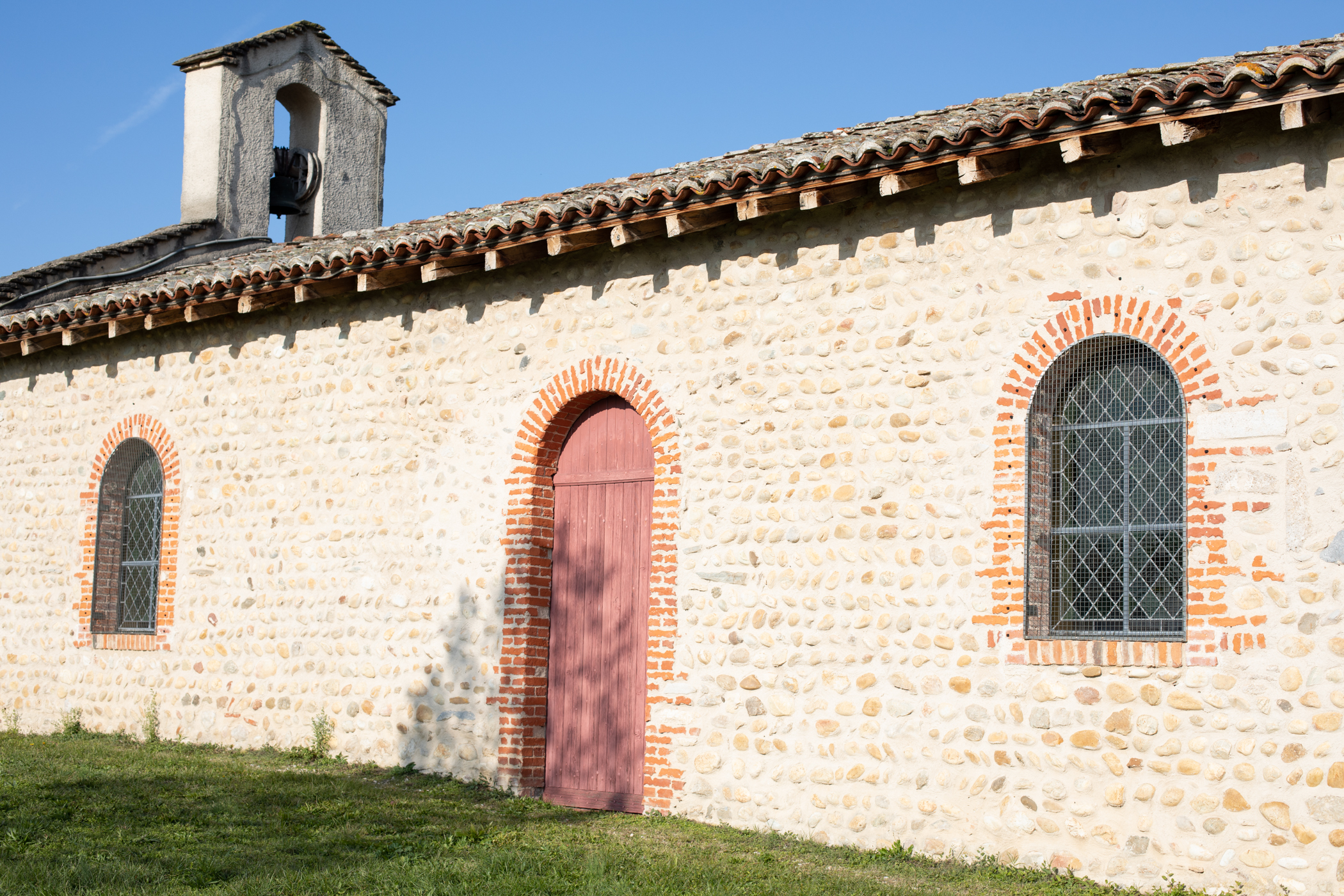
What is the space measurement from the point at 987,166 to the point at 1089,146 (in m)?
0.60

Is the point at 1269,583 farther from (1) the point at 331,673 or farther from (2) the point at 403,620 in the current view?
(1) the point at 331,673

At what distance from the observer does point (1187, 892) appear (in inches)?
233

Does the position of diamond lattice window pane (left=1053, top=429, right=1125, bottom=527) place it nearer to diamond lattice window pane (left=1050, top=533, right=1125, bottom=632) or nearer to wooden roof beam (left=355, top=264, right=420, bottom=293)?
diamond lattice window pane (left=1050, top=533, right=1125, bottom=632)

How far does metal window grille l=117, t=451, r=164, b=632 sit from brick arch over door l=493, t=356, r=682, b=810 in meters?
4.62

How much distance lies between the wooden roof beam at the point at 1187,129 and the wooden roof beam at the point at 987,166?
81 cm

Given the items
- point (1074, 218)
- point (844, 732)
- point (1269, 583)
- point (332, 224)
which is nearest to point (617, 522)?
point (844, 732)

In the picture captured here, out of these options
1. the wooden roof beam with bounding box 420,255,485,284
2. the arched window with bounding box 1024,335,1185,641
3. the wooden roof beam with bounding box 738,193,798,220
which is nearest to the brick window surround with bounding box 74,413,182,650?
the wooden roof beam with bounding box 420,255,485,284

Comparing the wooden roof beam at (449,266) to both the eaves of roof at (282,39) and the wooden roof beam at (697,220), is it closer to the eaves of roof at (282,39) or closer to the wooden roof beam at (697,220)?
the wooden roof beam at (697,220)

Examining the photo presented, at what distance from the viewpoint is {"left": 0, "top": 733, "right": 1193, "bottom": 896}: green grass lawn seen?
19.2ft

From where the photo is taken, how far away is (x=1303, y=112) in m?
5.90

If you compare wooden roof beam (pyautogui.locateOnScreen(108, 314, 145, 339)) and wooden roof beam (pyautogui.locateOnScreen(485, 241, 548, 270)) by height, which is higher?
wooden roof beam (pyautogui.locateOnScreen(485, 241, 548, 270))

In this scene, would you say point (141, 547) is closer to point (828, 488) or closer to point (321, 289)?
point (321, 289)

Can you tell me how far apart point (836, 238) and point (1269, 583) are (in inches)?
130

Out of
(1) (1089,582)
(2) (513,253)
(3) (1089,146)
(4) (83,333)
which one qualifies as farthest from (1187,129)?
(4) (83,333)
